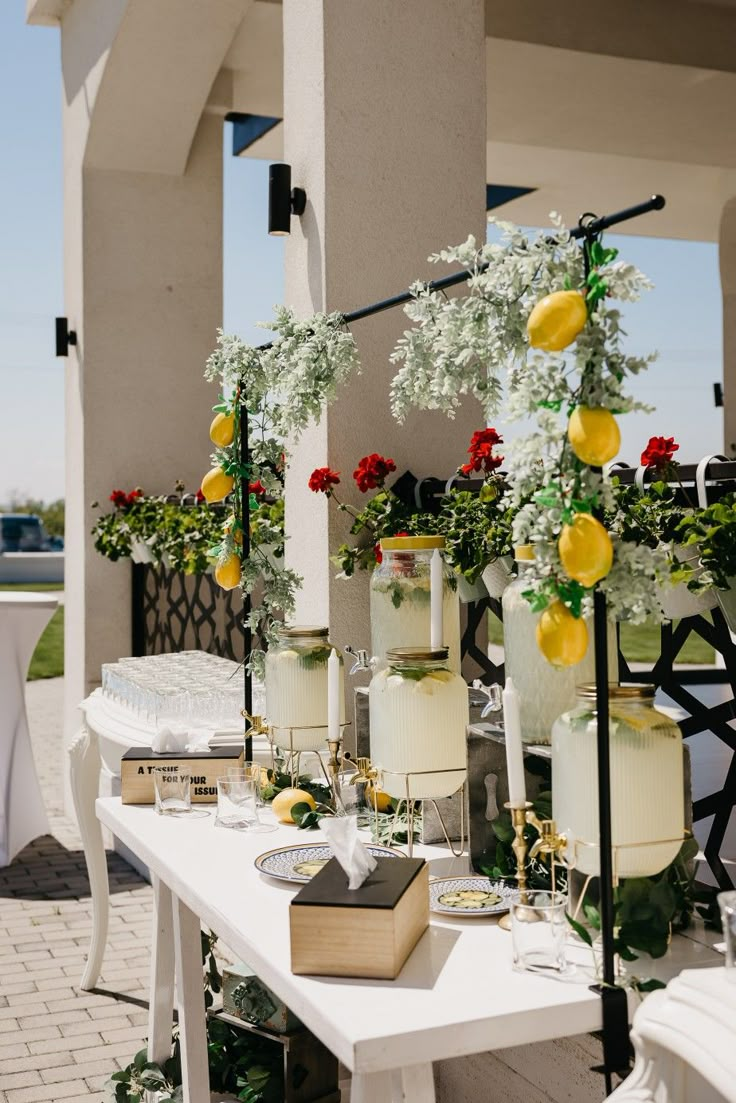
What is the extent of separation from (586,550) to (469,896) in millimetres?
622

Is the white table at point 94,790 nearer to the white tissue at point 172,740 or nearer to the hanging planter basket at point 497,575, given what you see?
the white tissue at point 172,740

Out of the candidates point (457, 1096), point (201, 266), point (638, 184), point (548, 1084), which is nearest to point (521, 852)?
point (548, 1084)

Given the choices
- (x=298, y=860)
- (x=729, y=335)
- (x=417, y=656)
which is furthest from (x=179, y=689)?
(x=729, y=335)

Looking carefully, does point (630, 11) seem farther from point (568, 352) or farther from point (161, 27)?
point (568, 352)

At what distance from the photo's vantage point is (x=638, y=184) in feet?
26.9

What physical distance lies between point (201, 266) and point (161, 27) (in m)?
1.19

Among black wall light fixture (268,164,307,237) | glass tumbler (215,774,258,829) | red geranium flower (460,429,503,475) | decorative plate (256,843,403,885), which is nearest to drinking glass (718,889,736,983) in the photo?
decorative plate (256,843,403,885)

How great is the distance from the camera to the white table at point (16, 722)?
4.81m

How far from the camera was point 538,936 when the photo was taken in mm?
1384

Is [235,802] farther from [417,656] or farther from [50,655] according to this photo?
[50,655]

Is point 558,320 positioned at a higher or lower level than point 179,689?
higher

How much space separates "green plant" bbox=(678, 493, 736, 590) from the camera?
1.88m

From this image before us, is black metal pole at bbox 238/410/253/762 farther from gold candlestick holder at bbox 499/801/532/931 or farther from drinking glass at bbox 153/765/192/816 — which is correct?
gold candlestick holder at bbox 499/801/532/931

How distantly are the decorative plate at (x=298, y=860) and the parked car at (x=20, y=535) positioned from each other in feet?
103
